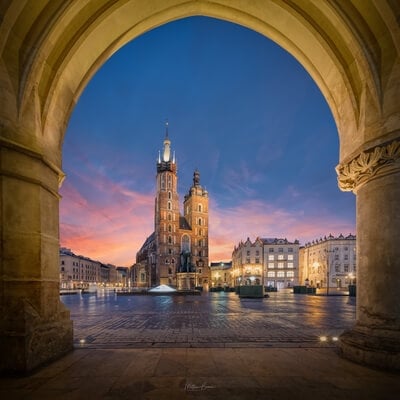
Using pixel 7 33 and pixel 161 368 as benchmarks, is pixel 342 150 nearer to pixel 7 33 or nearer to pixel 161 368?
pixel 161 368

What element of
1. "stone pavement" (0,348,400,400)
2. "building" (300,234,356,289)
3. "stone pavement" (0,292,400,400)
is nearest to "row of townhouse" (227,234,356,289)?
"building" (300,234,356,289)

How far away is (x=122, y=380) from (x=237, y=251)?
305ft

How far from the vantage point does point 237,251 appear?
95188 mm

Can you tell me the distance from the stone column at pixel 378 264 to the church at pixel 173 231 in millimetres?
74385

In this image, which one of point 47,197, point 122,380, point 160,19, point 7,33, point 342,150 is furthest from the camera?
point 160,19

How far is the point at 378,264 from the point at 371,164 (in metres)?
1.88

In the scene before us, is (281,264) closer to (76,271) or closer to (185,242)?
(185,242)

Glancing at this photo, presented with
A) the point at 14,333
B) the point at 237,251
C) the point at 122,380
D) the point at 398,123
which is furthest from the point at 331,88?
the point at 237,251

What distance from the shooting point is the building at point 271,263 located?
84562 mm

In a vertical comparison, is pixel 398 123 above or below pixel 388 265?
above

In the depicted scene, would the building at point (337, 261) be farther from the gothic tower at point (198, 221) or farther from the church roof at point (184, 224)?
the church roof at point (184, 224)

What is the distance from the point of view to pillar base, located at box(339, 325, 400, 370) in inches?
189

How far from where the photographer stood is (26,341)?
15.9ft

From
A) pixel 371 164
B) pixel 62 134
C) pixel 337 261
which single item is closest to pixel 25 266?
pixel 62 134
